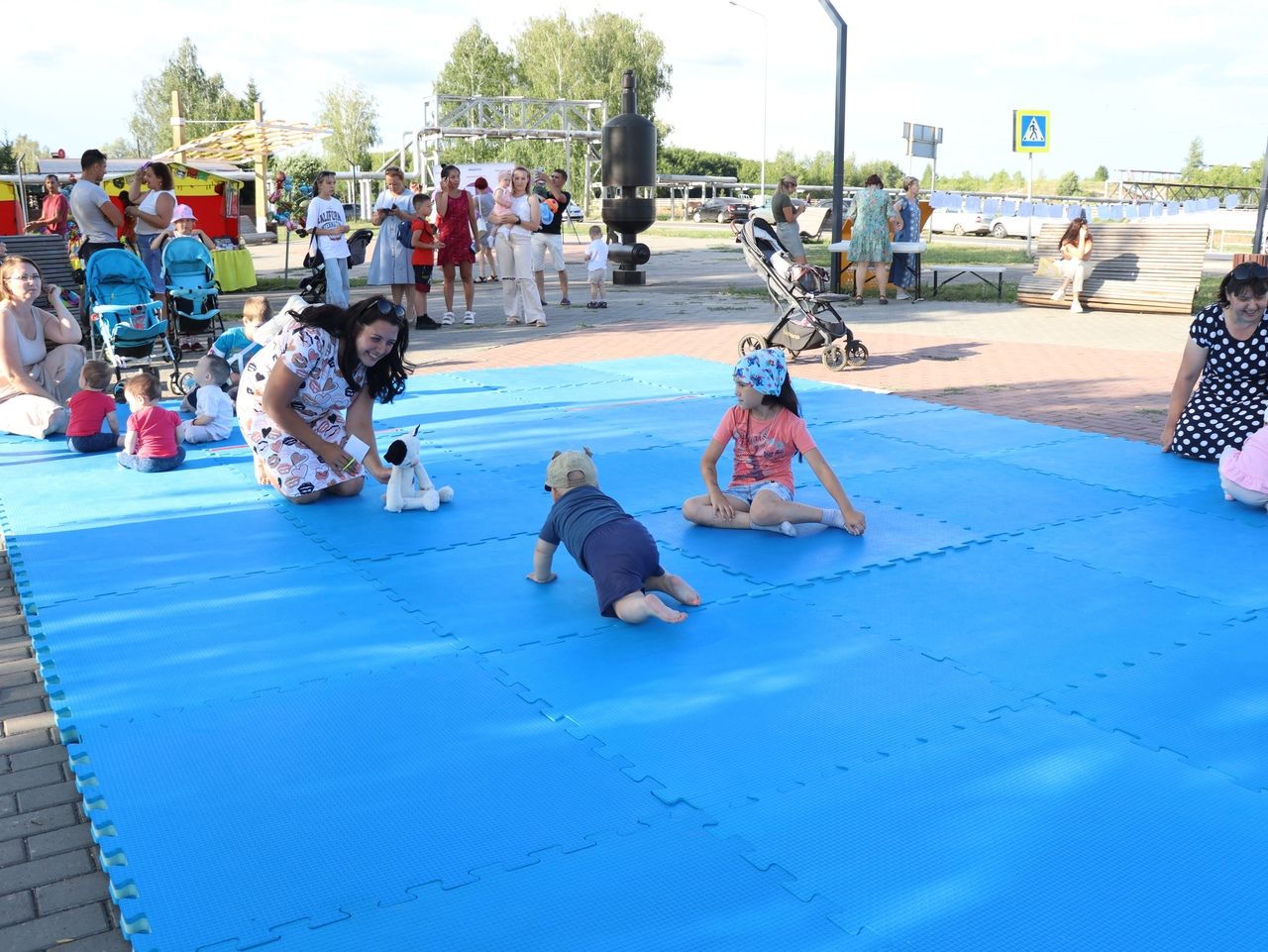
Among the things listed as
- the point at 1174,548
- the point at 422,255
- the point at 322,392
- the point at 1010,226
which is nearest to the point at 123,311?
the point at 322,392

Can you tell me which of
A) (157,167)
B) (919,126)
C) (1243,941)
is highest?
(919,126)

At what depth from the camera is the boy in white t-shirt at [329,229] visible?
1252 centimetres

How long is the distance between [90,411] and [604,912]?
6149mm

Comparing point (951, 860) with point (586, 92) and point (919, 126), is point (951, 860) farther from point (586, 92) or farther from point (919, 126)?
point (586, 92)

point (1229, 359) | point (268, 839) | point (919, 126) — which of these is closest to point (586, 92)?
point (919, 126)

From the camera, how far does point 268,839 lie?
117 inches

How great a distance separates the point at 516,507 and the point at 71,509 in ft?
8.25

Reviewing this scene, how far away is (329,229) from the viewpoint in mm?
12523

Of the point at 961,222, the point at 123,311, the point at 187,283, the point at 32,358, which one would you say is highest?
the point at 961,222

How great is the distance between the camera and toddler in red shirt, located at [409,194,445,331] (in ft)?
45.7

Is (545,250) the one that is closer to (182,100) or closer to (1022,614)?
(1022,614)

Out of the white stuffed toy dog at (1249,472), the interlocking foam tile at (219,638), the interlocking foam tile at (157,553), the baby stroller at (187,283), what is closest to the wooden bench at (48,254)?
the baby stroller at (187,283)

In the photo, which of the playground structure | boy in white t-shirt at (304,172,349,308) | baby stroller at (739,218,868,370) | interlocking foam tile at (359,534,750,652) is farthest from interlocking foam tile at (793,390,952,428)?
the playground structure

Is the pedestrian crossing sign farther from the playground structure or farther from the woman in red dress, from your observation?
the playground structure
